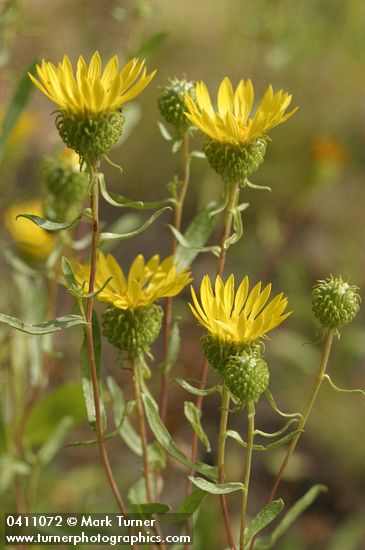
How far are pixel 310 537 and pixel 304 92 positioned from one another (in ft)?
10.5

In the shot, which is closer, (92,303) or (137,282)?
(92,303)

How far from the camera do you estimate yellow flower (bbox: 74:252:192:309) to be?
1442 millimetres

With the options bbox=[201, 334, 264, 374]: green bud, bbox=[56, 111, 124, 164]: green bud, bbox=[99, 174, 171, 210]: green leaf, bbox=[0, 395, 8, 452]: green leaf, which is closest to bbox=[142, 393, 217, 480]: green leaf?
bbox=[201, 334, 264, 374]: green bud

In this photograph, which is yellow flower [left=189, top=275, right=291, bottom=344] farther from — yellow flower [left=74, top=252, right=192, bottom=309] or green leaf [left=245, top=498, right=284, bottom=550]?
green leaf [left=245, top=498, right=284, bottom=550]

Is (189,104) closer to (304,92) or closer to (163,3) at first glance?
(304,92)

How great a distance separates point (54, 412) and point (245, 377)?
3.85 ft

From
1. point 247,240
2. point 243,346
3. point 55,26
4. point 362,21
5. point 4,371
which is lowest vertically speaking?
point 243,346

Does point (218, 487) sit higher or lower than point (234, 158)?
lower

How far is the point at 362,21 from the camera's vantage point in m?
5.30

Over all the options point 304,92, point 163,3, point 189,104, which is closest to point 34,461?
point 189,104

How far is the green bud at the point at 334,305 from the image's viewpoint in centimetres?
141

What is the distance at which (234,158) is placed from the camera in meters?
1.42


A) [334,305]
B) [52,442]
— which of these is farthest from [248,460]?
[52,442]

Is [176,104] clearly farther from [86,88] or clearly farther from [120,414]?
[120,414]
